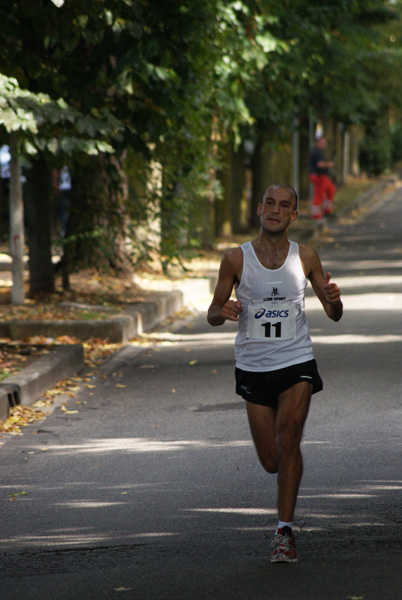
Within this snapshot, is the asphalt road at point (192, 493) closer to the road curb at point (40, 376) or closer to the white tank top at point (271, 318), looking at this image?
the road curb at point (40, 376)

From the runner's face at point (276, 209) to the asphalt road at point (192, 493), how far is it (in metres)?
1.50

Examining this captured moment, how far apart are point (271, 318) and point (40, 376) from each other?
4.52 meters

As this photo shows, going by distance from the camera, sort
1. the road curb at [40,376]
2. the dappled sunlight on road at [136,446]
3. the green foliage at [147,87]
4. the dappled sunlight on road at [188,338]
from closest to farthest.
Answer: the dappled sunlight on road at [136,446]
the road curb at [40,376]
the green foliage at [147,87]
the dappled sunlight on road at [188,338]

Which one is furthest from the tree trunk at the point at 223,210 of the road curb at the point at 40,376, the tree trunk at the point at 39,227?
the road curb at the point at 40,376

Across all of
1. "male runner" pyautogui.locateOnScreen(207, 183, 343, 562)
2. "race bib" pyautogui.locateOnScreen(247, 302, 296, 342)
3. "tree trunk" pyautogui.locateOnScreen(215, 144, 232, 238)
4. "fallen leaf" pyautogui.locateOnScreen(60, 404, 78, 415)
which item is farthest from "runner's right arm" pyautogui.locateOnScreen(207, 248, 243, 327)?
"tree trunk" pyautogui.locateOnScreen(215, 144, 232, 238)

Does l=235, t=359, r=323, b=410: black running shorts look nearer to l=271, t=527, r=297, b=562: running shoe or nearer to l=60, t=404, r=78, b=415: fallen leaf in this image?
l=271, t=527, r=297, b=562: running shoe

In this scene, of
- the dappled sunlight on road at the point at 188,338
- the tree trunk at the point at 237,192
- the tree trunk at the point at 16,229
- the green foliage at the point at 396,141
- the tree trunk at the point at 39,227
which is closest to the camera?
the dappled sunlight on road at the point at 188,338

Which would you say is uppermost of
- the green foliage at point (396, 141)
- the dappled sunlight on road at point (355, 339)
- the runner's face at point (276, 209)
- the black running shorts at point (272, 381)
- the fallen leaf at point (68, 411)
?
the green foliage at point (396, 141)

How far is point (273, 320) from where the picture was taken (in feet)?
17.0

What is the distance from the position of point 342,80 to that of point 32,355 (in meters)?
17.8

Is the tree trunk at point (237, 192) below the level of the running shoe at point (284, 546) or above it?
above

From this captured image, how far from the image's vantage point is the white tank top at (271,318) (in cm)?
518

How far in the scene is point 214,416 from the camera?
Answer: 843 cm

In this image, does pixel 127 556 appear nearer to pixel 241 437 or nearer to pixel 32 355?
pixel 241 437
